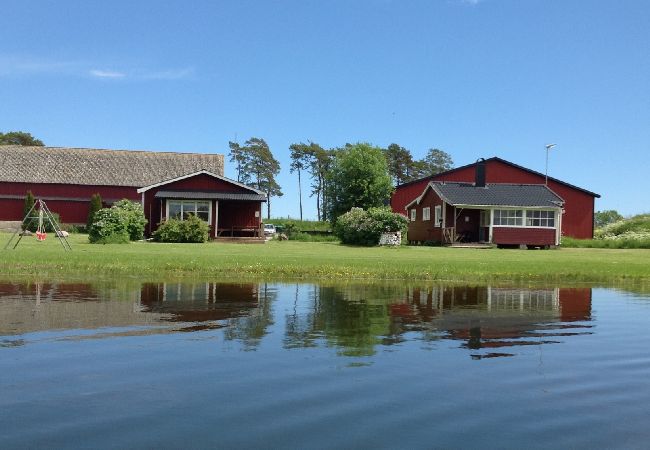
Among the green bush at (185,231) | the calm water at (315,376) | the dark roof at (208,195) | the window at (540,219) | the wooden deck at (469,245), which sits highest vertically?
the dark roof at (208,195)

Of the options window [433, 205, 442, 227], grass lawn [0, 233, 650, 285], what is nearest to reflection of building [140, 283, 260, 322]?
grass lawn [0, 233, 650, 285]

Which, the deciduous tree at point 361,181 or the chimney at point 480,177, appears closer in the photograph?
the chimney at point 480,177

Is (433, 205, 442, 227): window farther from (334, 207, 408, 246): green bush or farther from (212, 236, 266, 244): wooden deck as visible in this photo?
(212, 236, 266, 244): wooden deck

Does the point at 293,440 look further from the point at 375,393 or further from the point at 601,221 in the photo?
the point at 601,221

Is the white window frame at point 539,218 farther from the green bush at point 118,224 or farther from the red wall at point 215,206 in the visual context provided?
the green bush at point 118,224

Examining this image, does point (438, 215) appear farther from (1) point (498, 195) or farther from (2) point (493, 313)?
(2) point (493, 313)

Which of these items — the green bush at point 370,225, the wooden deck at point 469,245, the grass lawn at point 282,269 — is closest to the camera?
the grass lawn at point 282,269

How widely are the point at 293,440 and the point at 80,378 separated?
3087mm

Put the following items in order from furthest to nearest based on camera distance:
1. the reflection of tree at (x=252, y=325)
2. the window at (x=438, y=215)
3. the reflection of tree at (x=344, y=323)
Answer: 1. the window at (x=438, y=215)
2. the reflection of tree at (x=252, y=325)
3. the reflection of tree at (x=344, y=323)

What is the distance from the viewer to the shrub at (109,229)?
37312mm

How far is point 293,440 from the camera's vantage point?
5.74 m

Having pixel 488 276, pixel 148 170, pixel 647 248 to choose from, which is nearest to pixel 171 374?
pixel 488 276

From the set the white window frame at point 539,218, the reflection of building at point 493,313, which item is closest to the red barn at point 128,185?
the white window frame at point 539,218

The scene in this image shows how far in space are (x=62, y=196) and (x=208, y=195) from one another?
2040cm
